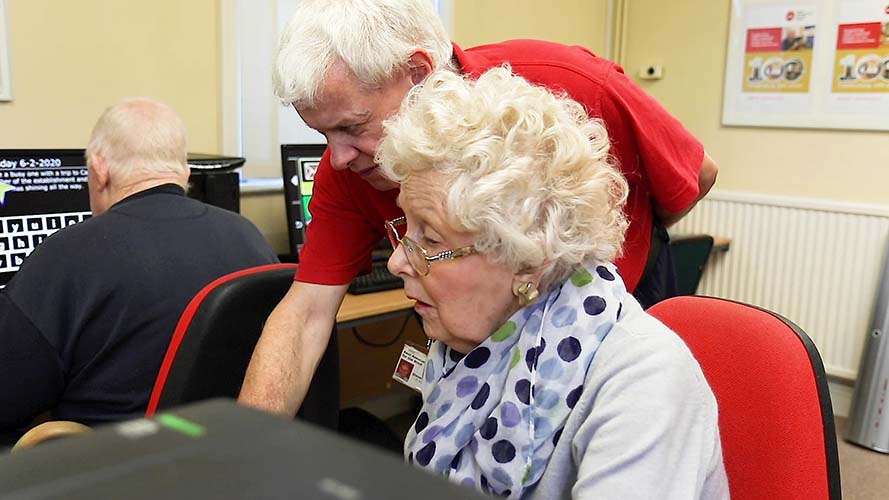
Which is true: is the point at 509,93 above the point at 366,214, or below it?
above

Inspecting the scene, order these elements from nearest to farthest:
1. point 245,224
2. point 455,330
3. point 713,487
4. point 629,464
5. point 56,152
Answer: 1. point 629,464
2. point 713,487
3. point 455,330
4. point 245,224
5. point 56,152

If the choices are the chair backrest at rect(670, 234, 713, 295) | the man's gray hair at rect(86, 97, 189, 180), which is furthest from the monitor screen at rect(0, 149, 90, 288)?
the chair backrest at rect(670, 234, 713, 295)

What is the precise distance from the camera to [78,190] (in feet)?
7.04

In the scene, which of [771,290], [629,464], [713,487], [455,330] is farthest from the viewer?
[771,290]

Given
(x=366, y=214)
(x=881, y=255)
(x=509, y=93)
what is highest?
(x=509, y=93)

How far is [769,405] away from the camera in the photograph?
107 centimetres

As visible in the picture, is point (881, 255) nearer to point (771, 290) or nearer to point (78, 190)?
point (771, 290)

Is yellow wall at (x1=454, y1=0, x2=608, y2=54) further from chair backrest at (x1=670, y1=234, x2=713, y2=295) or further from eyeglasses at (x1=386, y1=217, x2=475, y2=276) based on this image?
eyeglasses at (x1=386, y1=217, x2=475, y2=276)

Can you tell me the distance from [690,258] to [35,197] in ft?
8.34

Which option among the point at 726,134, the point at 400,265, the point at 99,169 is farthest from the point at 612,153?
the point at 726,134

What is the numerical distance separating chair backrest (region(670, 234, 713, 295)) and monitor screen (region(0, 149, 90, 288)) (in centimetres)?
226

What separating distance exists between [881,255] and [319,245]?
2.91 metres

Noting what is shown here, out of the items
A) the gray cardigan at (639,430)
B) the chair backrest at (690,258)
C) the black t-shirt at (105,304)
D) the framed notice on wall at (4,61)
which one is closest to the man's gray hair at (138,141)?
the black t-shirt at (105,304)

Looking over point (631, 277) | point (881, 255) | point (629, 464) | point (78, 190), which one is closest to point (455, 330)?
point (629, 464)
